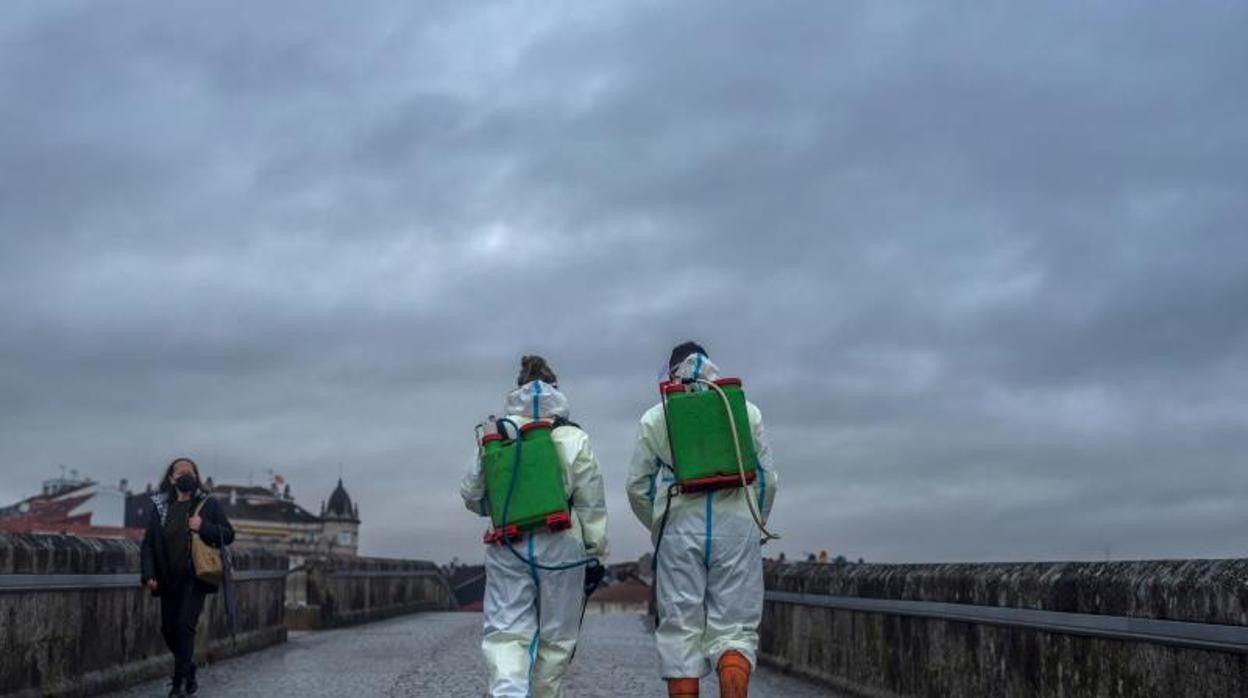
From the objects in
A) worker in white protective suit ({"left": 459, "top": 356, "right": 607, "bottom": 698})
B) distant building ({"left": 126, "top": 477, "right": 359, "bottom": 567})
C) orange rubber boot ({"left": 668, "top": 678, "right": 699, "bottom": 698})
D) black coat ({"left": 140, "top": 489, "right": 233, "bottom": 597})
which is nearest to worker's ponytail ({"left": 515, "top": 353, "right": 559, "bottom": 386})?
worker in white protective suit ({"left": 459, "top": 356, "right": 607, "bottom": 698})

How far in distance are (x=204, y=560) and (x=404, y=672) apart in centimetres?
322

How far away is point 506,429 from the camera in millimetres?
7941

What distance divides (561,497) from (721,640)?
1018 mm

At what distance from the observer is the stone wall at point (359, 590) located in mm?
24031

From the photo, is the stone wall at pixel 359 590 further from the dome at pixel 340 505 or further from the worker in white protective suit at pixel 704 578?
the dome at pixel 340 505

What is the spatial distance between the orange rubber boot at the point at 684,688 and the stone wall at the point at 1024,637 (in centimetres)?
172

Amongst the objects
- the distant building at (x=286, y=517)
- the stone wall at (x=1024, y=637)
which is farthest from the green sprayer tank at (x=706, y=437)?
the distant building at (x=286, y=517)

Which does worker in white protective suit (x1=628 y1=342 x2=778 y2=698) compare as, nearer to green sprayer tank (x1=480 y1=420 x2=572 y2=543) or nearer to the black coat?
green sprayer tank (x1=480 y1=420 x2=572 y2=543)

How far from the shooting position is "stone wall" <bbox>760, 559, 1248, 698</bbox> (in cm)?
599

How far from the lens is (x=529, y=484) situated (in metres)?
7.70

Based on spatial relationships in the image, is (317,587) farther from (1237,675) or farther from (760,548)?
(1237,675)

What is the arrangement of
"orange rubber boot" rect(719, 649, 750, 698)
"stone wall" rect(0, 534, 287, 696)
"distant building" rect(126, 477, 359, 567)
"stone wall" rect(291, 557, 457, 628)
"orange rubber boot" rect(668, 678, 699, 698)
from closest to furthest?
1. "orange rubber boot" rect(719, 649, 750, 698)
2. "orange rubber boot" rect(668, 678, 699, 698)
3. "stone wall" rect(0, 534, 287, 696)
4. "stone wall" rect(291, 557, 457, 628)
5. "distant building" rect(126, 477, 359, 567)

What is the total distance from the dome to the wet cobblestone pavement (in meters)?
137

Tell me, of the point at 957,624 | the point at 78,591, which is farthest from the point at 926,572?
the point at 78,591
